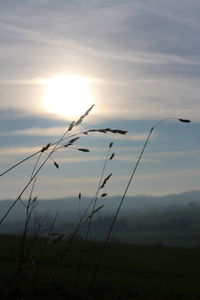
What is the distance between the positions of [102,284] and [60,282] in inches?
26.0

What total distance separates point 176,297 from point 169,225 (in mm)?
167335

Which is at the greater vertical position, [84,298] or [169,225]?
[84,298]

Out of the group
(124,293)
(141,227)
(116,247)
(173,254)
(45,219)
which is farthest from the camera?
(141,227)

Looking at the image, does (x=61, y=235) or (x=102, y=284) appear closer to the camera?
(x=61, y=235)

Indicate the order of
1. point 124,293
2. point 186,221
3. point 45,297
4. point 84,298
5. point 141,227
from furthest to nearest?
point 186,221 < point 141,227 < point 124,293 < point 45,297 < point 84,298

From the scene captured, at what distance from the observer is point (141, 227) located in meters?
166

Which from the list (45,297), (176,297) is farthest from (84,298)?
(176,297)

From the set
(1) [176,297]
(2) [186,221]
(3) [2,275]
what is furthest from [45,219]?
(2) [186,221]

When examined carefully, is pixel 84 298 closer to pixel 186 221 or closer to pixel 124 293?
pixel 124 293

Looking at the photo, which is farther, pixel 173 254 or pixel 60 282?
pixel 173 254

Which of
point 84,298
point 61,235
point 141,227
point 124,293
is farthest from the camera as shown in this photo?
point 141,227

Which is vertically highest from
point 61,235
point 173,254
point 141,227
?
point 61,235

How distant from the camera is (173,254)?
15211 mm

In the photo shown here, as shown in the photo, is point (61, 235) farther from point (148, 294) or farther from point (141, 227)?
point (141, 227)
